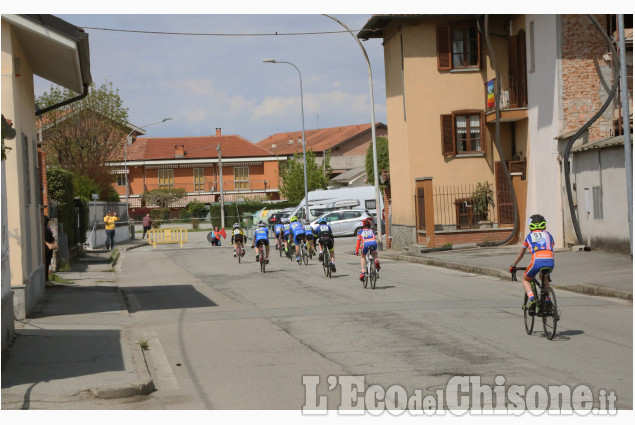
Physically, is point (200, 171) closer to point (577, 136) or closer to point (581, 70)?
point (581, 70)

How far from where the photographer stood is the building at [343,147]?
290ft

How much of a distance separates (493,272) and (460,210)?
12.0 metres

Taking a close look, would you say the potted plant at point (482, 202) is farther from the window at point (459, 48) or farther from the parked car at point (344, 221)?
the parked car at point (344, 221)

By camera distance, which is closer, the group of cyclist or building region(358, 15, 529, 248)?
the group of cyclist

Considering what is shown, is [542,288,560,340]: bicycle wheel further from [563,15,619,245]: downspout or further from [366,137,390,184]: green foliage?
[366,137,390,184]: green foliage

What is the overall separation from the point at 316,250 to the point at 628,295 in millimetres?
15958

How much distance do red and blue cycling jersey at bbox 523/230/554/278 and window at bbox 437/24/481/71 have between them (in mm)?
23147

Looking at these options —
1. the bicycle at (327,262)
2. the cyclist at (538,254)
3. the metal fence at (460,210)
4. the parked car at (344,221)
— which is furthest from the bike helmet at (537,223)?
the parked car at (344,221)

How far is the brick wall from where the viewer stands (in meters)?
27.5

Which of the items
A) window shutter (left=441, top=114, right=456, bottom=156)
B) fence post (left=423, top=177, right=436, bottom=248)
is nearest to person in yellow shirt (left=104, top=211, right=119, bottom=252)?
fence post (left=423, top=177, right=436, bottom=248)

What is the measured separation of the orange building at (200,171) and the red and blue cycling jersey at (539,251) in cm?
7461

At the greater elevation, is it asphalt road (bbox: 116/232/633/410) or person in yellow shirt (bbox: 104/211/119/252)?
person in yellow shirt (bbox: 104/211/119/252)

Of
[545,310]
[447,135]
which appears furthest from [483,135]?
[545,310]

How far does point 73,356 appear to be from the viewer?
10.6 meters
